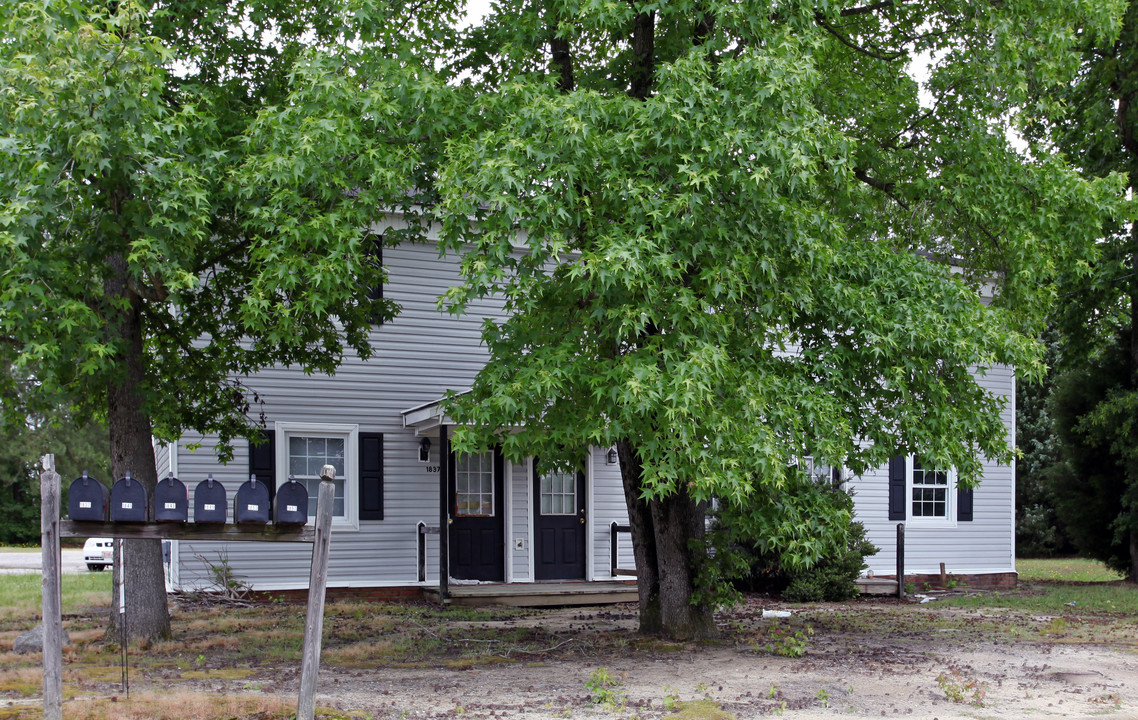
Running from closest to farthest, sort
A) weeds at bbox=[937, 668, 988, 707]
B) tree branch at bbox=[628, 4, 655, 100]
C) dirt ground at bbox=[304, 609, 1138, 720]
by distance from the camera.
Answer: dirt ground at bbox=[304, 609, 1138, 720], weeds at bbox=[937, 668, 988, 707], tree branch at bbox=[628, 4, 655, 100]

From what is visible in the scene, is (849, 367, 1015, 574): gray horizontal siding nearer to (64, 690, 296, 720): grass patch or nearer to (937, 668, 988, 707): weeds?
(937, 668, 988, 707): weeds

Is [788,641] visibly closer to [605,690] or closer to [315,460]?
[605,690]

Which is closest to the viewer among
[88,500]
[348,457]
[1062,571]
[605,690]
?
[88,500]

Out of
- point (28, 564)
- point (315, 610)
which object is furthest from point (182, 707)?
point (28, 564)

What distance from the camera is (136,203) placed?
28.1 ft

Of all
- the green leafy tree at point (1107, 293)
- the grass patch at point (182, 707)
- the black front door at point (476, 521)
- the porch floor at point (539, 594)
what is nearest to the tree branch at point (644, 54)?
the grass patch at point (182, 707)

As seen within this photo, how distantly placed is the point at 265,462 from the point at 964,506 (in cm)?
1245

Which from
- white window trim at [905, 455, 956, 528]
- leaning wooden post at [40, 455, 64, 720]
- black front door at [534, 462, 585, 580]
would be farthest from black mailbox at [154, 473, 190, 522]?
white window trim at [905, 455, 956, 528]

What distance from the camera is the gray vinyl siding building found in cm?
1448

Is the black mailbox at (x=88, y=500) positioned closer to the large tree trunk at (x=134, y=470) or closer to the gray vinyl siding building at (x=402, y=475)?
the large tree trunk at (x=134, y=470)

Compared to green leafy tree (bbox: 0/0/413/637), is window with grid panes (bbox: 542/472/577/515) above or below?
below

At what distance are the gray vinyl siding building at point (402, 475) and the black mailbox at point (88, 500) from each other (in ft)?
23.9

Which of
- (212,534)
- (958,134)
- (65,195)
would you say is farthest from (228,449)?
(958,134)

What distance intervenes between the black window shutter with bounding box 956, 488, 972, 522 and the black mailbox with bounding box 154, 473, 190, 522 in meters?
15.7
